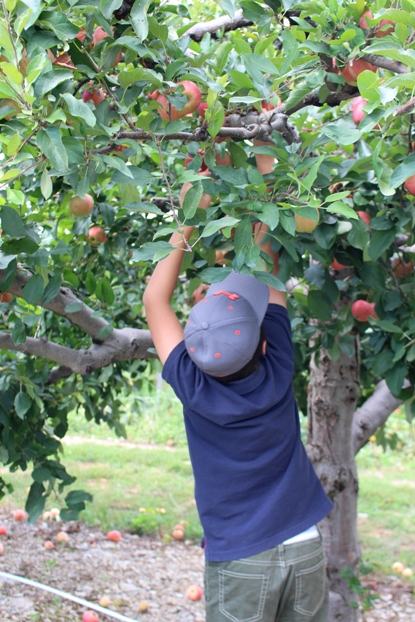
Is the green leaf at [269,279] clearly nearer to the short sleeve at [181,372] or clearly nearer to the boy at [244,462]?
the boy at [244,462]

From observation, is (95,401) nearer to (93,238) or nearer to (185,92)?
(93,238)

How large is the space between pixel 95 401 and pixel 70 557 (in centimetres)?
141

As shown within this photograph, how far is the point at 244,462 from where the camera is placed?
1.46m

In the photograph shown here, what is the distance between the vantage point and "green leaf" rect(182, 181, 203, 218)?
3.66 ft

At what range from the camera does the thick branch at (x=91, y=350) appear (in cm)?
176

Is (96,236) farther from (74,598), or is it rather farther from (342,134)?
(74,598)

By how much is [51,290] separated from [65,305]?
4.9 inches

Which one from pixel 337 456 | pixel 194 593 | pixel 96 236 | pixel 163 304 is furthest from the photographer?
pixel 194 593

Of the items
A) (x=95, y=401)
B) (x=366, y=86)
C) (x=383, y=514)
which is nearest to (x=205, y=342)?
(x=366, y=86)

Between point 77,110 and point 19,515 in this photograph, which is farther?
point 19,515

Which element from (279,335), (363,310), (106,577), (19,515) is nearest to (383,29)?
(279,335)

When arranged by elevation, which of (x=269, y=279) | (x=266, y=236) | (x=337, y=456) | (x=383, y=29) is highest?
(x=383, y=29)

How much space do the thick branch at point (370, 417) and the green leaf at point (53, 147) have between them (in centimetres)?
205

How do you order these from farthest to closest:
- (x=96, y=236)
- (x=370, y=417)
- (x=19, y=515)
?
(x=19, y=515)
(x=370, y=417)
(x=96, y=236)
